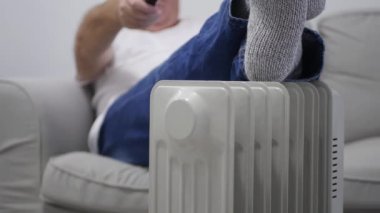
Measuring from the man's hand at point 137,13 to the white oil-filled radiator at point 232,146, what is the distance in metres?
0.29

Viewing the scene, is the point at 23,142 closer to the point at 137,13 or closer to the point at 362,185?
the point at 137,13

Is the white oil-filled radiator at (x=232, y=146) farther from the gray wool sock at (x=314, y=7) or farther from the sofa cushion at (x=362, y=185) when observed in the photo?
the sofa cushion at (x=362, y=185)

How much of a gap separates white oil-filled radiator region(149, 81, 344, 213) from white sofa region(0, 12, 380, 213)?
1.06ft

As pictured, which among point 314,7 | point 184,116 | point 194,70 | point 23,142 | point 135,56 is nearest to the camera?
point 184,116

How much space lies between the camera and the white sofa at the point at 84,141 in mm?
871

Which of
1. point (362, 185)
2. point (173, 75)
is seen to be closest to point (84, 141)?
point (173, 75)

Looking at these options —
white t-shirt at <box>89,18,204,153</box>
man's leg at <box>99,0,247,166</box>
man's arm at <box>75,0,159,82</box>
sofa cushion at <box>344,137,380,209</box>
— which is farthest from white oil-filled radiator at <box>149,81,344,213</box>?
white t-shirt at <box>89,18,204,153</box>

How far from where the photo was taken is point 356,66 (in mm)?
1347

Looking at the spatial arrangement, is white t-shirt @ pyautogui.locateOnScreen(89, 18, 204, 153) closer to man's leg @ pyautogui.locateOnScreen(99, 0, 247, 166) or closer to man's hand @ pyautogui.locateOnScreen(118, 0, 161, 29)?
man's leg @ pyautogui.locateOnScreen(99, 0, 247, 166)

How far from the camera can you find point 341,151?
65cm

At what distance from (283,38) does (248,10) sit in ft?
0.25

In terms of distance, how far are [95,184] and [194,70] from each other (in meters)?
0.29

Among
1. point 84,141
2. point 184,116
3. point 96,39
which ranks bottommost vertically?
point 84,141

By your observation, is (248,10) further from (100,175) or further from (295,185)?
(100,175)
